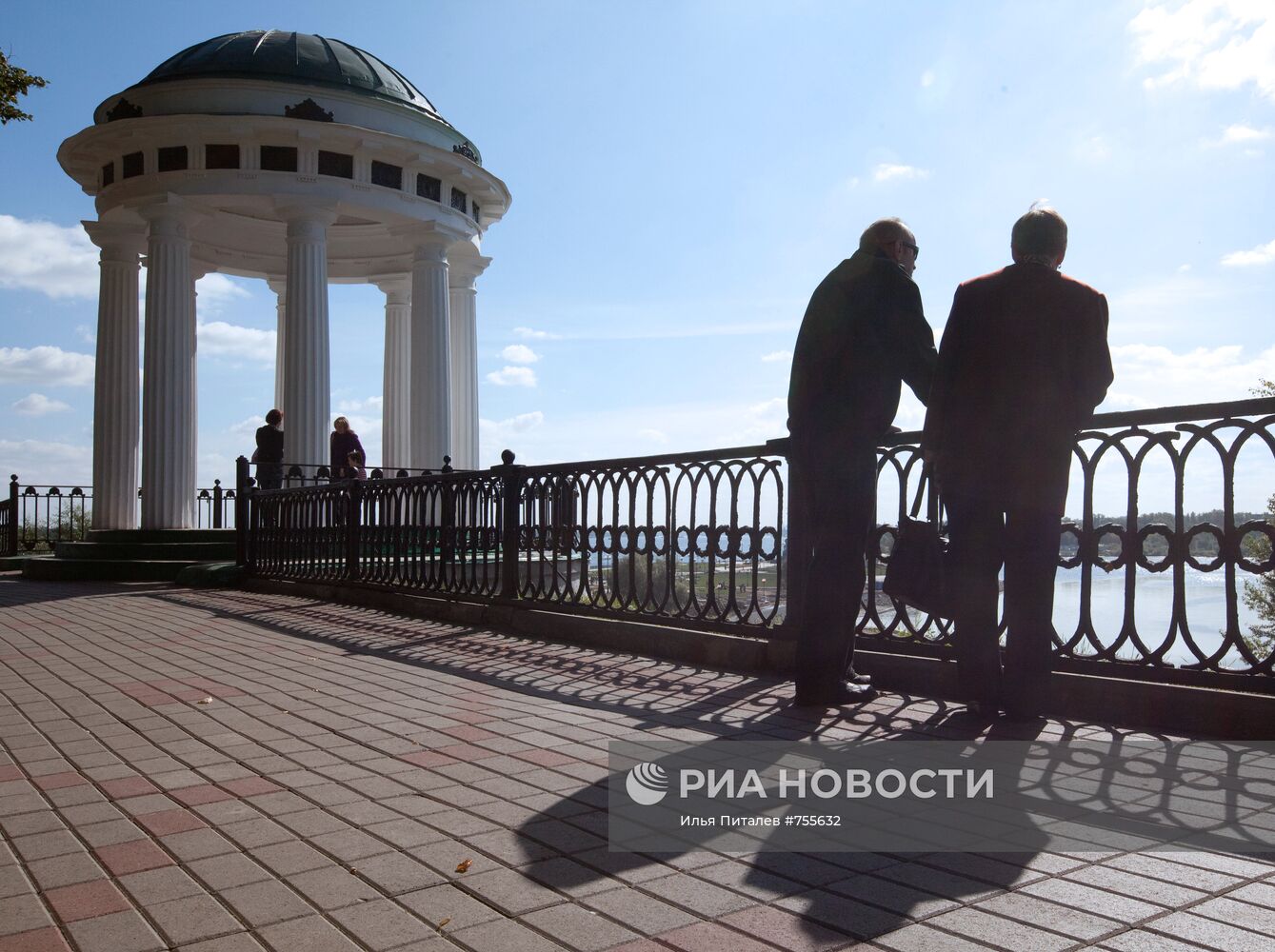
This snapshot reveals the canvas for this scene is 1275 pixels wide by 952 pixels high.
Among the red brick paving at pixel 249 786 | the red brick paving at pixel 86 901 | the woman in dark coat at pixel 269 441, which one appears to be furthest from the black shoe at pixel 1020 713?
the woman in dark coat at pixel 269 441

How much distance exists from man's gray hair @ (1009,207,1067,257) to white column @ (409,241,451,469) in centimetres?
1884

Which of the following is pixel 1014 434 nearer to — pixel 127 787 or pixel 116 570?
pixel 127 787

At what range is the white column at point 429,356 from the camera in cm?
2258

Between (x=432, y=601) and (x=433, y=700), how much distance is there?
4.60m

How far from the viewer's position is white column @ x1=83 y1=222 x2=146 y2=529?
21994 millimetres

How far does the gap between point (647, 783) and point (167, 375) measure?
19.9 metres

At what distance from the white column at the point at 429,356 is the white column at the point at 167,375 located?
4.61m

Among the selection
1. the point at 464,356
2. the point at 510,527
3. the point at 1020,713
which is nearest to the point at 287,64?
the point at 464,356

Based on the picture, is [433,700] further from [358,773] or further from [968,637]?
[968,637]

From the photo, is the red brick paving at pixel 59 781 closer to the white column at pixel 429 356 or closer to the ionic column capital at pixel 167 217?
the white column at pixel 429 356

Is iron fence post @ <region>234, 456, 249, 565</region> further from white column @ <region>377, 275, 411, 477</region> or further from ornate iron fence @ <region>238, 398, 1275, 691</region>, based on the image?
white column @ <region>377, 275, 411, 477</region>

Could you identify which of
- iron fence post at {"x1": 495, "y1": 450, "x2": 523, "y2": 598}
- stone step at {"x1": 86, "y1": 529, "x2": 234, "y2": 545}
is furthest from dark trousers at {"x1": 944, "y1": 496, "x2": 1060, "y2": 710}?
stone step at {"x1": 86, "y1": 529, "x2": 234, "y2": 545}

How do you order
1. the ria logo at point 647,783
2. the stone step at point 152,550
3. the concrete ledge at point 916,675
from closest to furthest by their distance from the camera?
1. the ria logo at point 647,783
2. the concrete ledge at point 916,675
3. the stone step at point 152,550

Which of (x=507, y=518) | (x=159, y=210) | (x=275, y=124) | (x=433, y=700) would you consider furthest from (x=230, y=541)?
(x=433, y=700)
